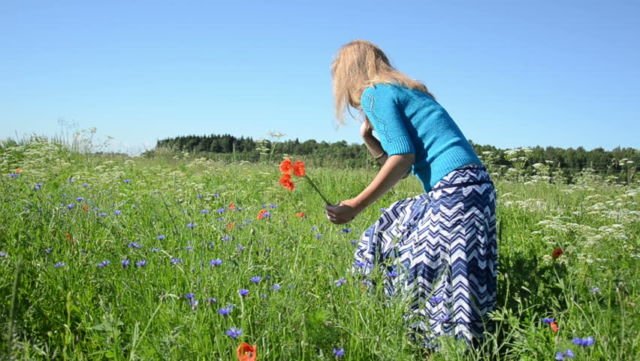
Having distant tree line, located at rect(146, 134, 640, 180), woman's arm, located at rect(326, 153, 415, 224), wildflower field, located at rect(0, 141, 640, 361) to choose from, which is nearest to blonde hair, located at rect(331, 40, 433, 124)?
woman's arm, located at rect(326, 153, 415, 224)

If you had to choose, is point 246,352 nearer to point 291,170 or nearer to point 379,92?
point 291,170

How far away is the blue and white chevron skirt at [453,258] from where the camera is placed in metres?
2.28

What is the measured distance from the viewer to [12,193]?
3.49 metres

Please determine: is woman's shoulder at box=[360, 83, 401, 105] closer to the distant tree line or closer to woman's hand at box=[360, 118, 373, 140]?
woman's hand at box=[360, 118, 373, 140]

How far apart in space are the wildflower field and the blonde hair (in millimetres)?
814

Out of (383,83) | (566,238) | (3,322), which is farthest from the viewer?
(566,238)

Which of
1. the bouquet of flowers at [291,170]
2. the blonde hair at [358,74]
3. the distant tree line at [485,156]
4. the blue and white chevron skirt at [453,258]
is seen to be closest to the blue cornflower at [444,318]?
the blue and white chevron skirt at [453,258]

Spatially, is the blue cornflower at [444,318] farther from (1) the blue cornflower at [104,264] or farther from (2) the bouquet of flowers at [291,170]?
(1) the blue cornflower at [104,264]

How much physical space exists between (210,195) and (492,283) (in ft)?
9.80

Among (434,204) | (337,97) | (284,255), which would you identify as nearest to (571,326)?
(434,204)

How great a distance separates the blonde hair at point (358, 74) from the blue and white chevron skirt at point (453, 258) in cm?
58

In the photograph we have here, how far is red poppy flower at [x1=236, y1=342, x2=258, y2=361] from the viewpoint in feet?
4.93

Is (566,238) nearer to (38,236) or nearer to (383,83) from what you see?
(383,83)

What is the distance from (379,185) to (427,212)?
30 cm
